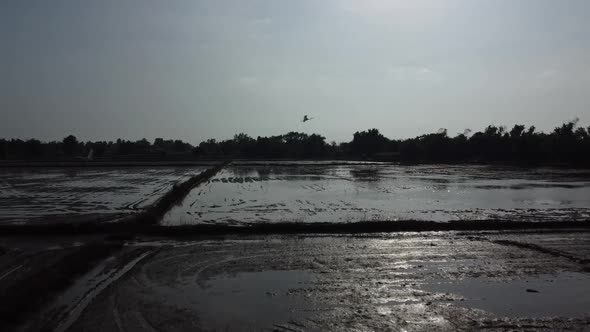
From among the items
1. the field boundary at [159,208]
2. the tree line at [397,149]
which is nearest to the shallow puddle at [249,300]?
the field boundary at [159,208]

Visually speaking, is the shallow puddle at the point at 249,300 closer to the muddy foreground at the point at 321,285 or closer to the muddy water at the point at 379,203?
the muddy foreground at the point at 321,285

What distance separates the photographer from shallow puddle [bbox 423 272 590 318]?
6148 mm

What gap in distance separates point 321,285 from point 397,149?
8085 centimetres

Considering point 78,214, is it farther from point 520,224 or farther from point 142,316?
point 520,224

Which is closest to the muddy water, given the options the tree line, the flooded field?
the flooded field

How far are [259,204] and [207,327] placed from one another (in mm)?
12562

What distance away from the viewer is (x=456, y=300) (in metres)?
6.52

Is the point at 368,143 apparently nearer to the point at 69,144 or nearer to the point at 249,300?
the point at 69,144

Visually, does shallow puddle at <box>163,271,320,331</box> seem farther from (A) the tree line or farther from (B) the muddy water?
(A) the tree line

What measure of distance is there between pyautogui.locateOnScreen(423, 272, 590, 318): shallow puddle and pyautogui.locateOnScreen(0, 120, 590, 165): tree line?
51.6m

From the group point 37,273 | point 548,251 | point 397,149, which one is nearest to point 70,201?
point 37,273

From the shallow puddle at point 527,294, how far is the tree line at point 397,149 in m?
51.6

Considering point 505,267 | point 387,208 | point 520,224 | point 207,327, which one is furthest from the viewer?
point 387,208

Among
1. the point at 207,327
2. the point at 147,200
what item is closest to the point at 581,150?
the point at 147,200
